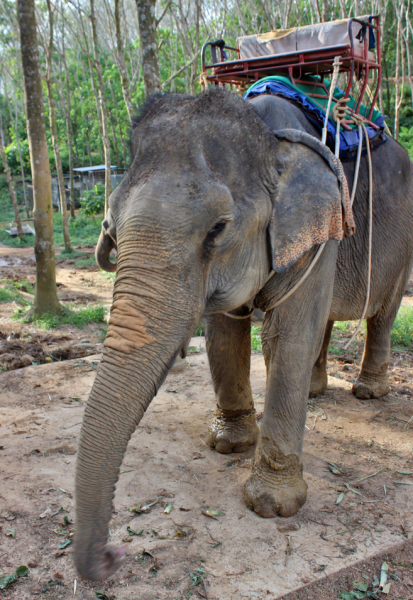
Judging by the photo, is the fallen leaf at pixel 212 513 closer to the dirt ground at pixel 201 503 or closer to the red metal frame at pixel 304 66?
the dirt ground at pixel 201 503

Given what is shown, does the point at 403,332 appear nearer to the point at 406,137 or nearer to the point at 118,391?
the point at 118,391

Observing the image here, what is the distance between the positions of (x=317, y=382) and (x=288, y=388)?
6.48ft

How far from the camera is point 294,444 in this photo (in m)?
2.99

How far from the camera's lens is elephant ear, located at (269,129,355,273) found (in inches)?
97.9

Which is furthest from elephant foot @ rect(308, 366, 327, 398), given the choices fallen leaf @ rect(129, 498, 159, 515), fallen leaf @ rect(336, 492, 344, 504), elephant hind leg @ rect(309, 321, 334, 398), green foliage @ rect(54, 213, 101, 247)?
green foliage @ rect(54, 213, 101, 247)

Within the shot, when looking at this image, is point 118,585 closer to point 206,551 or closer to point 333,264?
point 206,551

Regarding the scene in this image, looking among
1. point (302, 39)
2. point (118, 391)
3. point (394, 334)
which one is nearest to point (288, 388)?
point (118, 391)

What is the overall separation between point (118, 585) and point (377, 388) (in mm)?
3049

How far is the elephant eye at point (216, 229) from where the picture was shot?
88.3 inches

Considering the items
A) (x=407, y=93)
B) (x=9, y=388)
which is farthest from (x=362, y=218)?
(x=407, y=93)

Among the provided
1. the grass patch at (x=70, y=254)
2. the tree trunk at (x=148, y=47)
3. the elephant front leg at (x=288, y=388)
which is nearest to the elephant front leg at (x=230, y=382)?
the elephant front leg at (x=288, y=388)

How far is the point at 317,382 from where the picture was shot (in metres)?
4.76

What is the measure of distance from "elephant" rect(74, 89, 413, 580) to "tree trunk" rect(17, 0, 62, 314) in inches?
179

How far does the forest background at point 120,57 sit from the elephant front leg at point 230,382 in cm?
718
